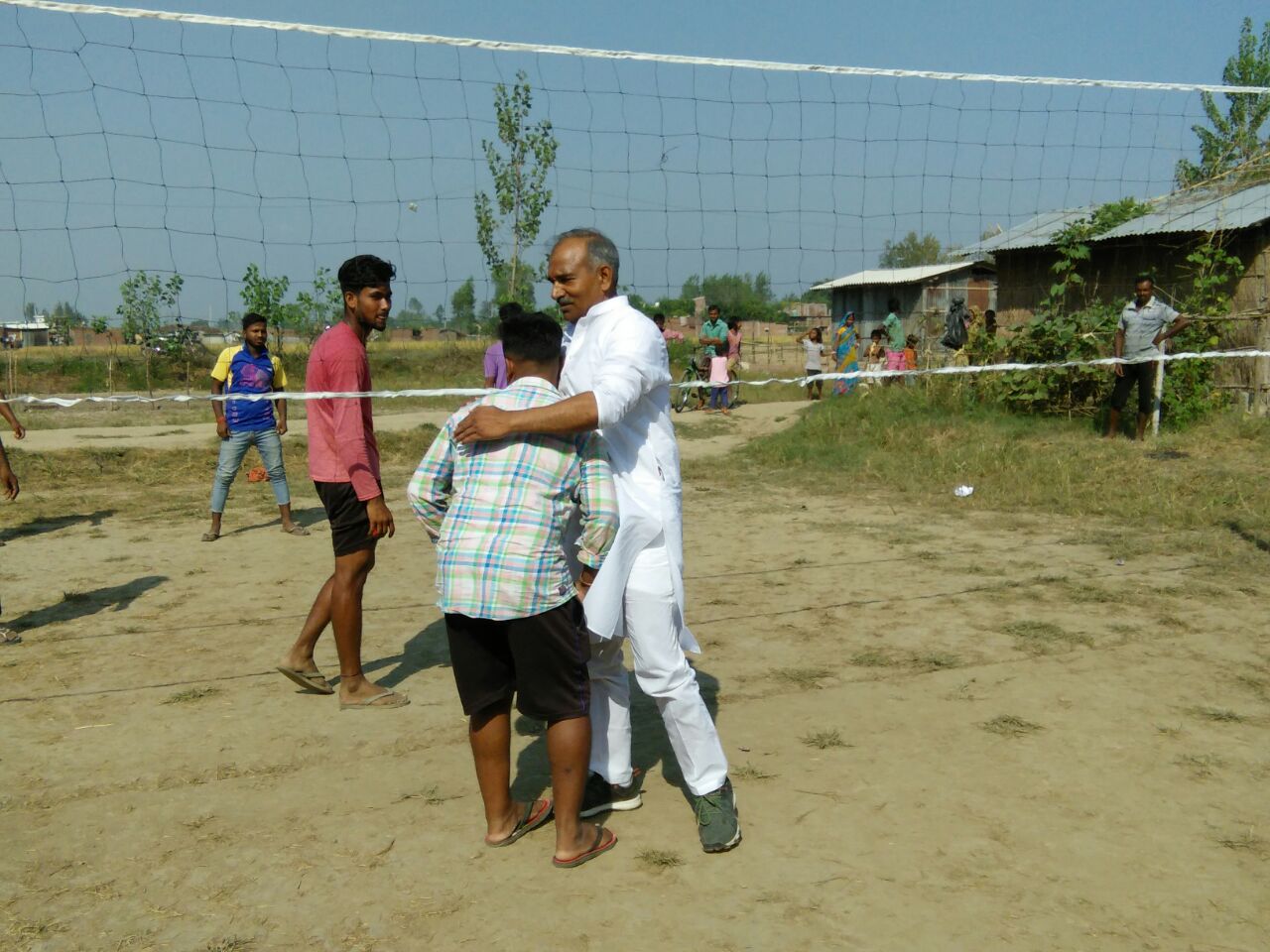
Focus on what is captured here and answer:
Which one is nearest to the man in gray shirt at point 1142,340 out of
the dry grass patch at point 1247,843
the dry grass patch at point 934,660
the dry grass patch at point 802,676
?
the dry grass patch at point 934,660

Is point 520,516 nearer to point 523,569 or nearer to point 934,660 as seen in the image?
point 523,569

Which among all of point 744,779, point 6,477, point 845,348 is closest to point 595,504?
point 744,779

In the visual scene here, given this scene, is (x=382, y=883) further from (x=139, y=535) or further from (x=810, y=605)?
(x=139, y=535)

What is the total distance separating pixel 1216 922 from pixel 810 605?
3.18 m

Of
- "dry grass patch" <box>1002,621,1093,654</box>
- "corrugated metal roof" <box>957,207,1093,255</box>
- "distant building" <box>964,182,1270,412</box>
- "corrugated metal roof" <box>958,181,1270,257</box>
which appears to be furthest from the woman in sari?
"dry grass patch" <box>1002,621,1093,654</box>

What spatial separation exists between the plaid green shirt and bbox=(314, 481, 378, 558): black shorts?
1.43m

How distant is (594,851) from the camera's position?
3.10 meters

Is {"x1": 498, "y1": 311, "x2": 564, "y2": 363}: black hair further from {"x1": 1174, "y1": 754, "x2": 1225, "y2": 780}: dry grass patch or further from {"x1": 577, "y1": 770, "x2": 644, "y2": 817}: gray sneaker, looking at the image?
{"x1": 1174, "y1": 754, "x2": 1225, "y2": 780}: dry grass patch

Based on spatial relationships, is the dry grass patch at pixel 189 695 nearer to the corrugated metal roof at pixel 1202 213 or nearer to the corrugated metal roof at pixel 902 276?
the corrugated metal roof at pixel 1202 213

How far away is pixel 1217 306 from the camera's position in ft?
39.0

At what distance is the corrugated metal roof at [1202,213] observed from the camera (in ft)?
39.1

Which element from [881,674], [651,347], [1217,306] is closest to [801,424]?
[1217,306]

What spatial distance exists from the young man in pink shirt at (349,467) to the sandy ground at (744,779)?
0.60 feet

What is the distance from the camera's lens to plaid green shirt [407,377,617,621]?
2887mm
